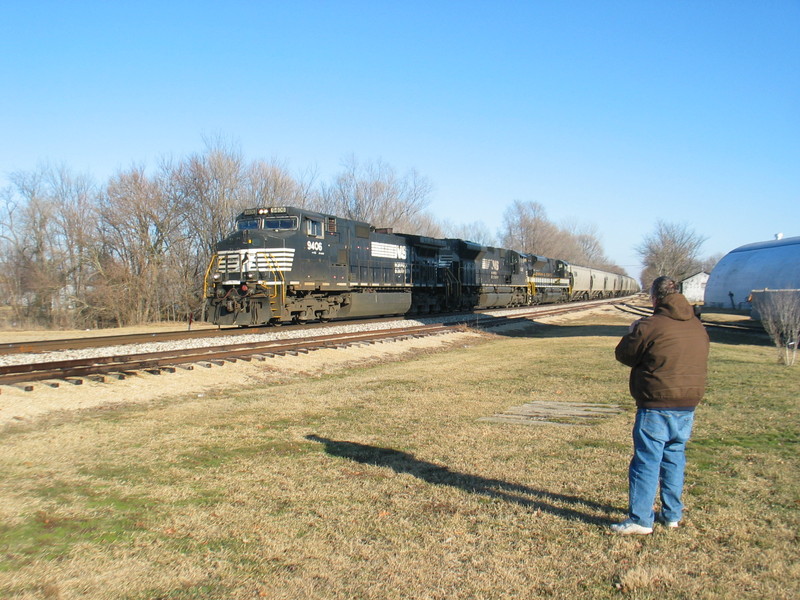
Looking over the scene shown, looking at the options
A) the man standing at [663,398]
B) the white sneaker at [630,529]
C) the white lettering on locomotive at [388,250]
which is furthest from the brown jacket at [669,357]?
the white lettering on locomotive at [388,250]

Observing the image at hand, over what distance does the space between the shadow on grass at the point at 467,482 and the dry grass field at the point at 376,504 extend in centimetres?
2

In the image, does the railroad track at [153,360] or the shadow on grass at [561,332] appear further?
the shadow on grass at [561,332]

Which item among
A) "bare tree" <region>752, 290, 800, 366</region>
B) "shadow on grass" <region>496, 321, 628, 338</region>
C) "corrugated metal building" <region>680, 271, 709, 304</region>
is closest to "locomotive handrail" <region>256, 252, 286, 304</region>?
"shadow on grass" <region>496, 321, 628, 338</region>

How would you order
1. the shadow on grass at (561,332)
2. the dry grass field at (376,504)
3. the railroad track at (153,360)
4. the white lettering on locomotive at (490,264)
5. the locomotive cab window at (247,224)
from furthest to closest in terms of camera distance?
the white lettering on locomotive at (490,264)
the shadow on grass at (561,332)
the locomotive cab window at (247,224)
the railroad track at (153,360)
the dry grass field at (376,504)

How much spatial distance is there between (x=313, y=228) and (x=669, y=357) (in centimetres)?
1629

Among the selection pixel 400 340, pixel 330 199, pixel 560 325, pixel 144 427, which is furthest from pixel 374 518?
pixel 330 199

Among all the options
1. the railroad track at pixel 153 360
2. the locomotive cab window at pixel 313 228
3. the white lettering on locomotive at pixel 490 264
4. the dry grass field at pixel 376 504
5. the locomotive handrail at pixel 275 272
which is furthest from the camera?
the white lettering on locomotive at pixel 490 264

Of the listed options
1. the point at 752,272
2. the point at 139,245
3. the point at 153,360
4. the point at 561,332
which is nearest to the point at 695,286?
the point at 752,272

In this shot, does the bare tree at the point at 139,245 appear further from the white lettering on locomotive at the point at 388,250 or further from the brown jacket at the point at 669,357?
the brown jacket at the point at 669,357

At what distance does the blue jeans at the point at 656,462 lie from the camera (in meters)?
4.02

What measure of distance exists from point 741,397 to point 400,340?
381 inches

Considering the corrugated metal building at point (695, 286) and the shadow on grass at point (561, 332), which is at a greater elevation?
the corrugated metal building at point (695, 286)

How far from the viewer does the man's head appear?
4.21 metres

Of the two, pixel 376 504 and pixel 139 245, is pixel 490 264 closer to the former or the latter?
pixel 139 245
